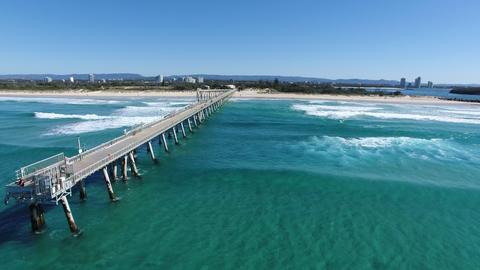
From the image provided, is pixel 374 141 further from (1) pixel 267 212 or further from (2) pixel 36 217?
(2) pixel 36 217

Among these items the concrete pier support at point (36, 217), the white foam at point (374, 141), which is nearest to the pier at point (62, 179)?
the concrete pier support at point (36, 217)

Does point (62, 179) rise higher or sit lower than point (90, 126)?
higher

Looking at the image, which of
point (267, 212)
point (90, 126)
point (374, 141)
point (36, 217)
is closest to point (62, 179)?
point (36, 217)

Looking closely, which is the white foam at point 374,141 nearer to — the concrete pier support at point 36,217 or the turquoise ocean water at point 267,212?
the turquoise ocean water at point 267,212

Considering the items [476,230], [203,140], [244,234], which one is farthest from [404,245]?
[203,140]

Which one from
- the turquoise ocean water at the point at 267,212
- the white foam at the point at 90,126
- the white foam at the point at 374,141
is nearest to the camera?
the turquoise ocean water at the point at 267,212
